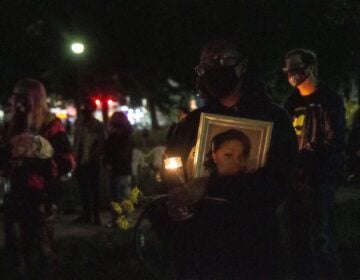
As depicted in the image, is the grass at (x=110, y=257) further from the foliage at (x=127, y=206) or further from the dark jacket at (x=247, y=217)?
the dark jacket at (x=247, y=217)

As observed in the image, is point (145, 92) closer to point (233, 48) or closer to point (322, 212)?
point (322, 212)

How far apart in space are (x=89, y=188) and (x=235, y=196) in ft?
27.8

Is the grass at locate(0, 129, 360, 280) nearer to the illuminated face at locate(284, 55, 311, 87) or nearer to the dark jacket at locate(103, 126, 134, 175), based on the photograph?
the dark jacket at locate(103, 126, 134, 175)

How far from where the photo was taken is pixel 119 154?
430 inches

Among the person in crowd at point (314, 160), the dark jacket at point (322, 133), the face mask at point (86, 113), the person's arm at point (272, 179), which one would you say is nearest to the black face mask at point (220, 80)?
the person's arm at point (272, 179)

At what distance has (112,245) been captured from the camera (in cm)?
874

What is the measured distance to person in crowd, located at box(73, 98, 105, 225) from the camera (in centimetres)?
1059

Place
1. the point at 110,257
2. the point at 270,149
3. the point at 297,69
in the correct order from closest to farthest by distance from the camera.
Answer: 1. the point at 270,149
2. the point at 297,69
3. the point at 110,257

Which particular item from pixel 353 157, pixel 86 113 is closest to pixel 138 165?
pixel 86 113

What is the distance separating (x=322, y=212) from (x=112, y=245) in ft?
11.4

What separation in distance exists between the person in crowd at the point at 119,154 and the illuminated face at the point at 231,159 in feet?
26.7

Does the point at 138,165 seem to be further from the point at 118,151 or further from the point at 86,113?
the point at 86,113

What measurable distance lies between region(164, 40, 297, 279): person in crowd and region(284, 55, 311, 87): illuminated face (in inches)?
117

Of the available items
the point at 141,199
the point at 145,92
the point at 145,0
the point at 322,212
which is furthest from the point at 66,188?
the point at 145,92
